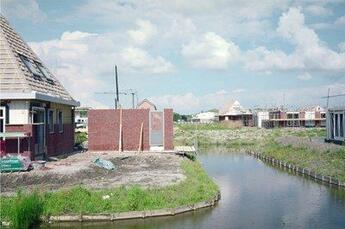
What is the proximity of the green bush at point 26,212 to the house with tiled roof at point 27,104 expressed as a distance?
23.6 ft

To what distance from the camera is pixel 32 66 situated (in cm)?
2575

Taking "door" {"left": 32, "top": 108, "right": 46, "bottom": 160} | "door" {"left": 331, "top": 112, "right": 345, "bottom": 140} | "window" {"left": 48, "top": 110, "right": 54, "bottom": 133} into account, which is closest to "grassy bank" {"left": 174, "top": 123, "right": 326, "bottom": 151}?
"door" {"left": 331, "top": 112, "right": 345, "bottom": 140}

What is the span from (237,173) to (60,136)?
1102 cm

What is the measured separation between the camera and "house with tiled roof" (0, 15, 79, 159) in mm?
21422

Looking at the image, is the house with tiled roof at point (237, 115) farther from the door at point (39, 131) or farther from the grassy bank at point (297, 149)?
the door at point (39, 131)

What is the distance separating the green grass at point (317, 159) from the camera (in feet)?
79.5

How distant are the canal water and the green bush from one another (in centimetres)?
49

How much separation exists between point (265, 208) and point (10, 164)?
10427 mm

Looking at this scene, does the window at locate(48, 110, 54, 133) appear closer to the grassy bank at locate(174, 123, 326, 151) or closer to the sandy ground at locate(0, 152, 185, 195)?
the sandy ground at locate(0, 152, 185, 195)

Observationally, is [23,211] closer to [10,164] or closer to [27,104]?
[10,164]

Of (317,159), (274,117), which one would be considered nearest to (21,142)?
(317,159)

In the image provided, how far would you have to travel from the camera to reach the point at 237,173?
28359mm

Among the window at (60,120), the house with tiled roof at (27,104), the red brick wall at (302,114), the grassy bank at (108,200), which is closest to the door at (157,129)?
the house with tiled roof at (27,104)

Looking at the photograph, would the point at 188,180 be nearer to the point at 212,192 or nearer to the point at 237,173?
the point at 212,192
